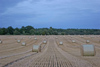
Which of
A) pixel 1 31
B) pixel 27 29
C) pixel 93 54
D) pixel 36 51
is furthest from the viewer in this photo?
pixel 27 29

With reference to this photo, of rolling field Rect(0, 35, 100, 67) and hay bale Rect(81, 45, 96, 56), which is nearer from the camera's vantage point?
rolling field Rect(0, 35, 100, 67)

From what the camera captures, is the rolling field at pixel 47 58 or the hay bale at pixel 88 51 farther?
the hay bale at pixel 88 51

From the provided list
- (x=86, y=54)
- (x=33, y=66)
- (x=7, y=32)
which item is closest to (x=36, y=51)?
(x=86, y=54)

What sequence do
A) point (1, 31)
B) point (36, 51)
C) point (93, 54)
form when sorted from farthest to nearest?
point (1, 31), point (36, 51), point (93, 54)

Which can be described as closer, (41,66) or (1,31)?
(41,66)

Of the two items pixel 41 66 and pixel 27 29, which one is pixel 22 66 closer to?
pixel 41 66

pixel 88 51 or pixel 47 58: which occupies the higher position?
pixel 88 51

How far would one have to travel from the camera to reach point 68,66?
10703 millimetres

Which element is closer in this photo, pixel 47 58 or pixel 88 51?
pixel 47 58

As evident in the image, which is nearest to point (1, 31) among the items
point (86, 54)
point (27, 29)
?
point (27, 29)

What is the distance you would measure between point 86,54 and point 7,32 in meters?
101

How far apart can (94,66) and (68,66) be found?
1.45m

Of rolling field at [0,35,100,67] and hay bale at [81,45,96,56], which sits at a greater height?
hay bale at [81,45,96,56]

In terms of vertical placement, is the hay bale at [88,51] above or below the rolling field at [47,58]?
above
